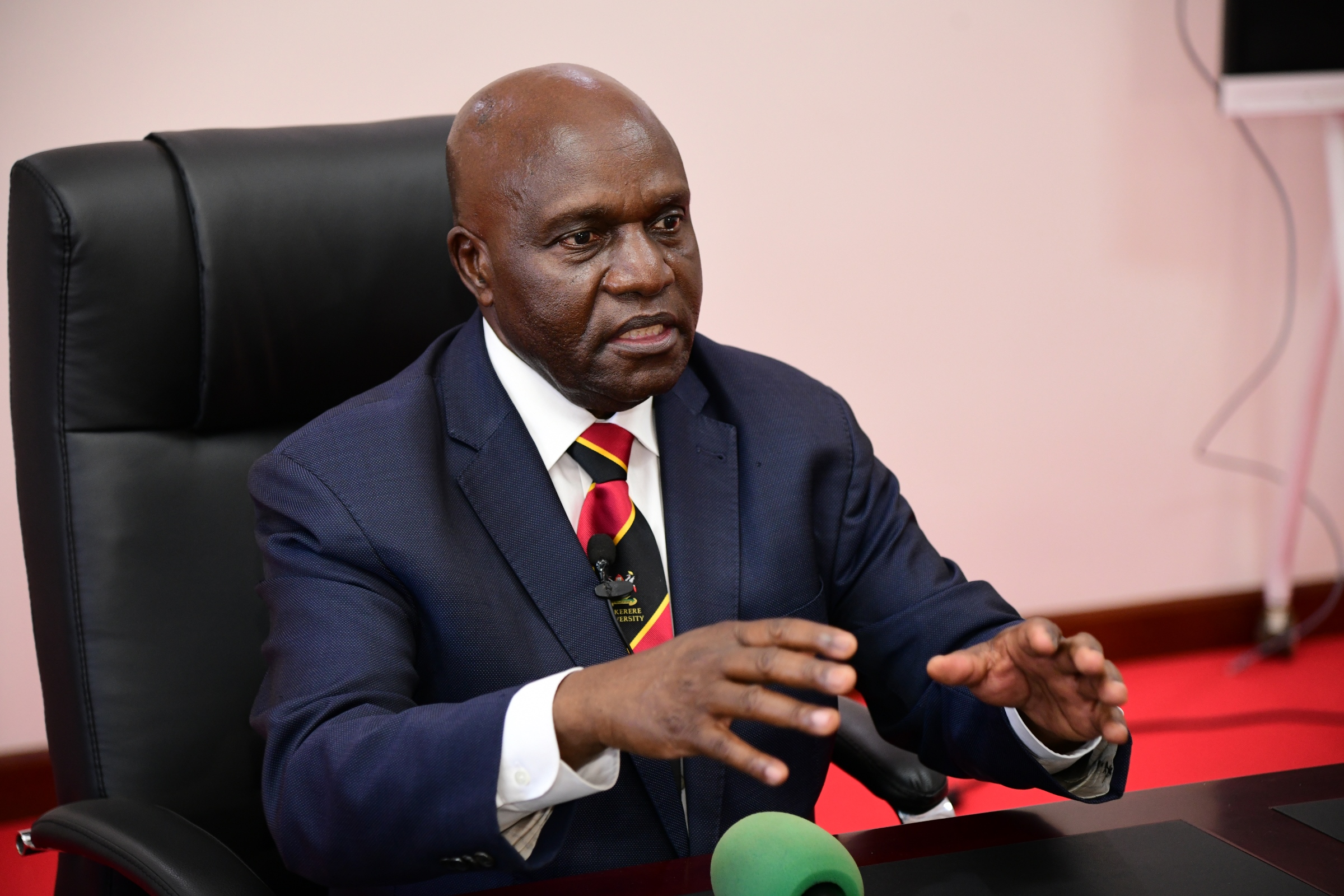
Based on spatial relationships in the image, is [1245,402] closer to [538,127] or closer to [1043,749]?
[1043,749]

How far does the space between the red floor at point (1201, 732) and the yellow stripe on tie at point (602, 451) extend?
136 cm

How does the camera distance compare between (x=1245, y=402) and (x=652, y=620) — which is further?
(x=1245, y=402)

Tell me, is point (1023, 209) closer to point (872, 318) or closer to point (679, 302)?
point (872, 318)

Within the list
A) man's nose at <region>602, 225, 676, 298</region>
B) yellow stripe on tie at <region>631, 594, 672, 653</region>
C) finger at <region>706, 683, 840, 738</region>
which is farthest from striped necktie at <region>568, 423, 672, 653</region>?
finger at <region>706, 683, 840, 738</region>

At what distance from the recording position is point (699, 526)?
4.46 feet

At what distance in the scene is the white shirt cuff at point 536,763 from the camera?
97 cm

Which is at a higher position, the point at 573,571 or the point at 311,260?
the point at 311,260

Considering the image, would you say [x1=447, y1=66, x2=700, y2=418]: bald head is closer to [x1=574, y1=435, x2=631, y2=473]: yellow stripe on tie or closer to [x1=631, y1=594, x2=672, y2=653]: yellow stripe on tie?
[x1=574, y1=435, x2=631, y2=473]: yellow stripe on tie

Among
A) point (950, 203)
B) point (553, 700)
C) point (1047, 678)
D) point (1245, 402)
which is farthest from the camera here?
point (1245, 402)

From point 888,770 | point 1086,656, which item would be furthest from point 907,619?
point 1086,656

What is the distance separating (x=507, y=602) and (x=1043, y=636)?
55cm

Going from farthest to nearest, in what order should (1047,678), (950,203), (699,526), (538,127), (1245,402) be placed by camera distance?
(1245,402) → (950,203) → (699,526) → (538,127) → (1047,678)

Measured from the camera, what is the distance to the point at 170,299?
52.8 inches

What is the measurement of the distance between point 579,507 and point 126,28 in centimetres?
153
